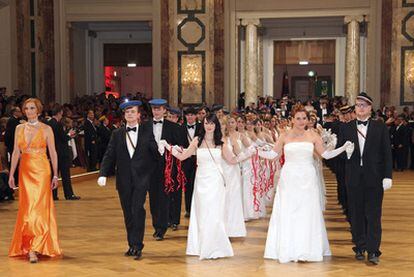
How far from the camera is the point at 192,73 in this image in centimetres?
2261

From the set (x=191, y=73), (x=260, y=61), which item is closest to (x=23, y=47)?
(x=191, y=73)

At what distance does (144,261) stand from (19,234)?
1388 millimetres

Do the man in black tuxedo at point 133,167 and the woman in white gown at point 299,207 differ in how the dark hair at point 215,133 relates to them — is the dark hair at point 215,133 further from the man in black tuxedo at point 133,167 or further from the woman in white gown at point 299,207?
the woman in white gown at point 299,207

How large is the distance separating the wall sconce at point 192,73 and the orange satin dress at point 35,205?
15.4m

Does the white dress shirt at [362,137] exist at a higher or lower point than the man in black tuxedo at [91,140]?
higher

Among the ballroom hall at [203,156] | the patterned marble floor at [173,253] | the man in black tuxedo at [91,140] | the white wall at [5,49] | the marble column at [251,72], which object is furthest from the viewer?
the marble column at [251,72]

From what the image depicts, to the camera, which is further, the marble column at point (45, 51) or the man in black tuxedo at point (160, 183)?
the marble column at point (45, 51)

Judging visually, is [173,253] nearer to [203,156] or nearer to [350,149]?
[203,156]

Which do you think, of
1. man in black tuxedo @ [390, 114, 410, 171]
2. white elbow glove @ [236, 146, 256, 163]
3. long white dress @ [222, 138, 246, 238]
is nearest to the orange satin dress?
white elbow glove @ [236, 146, 256, 163]

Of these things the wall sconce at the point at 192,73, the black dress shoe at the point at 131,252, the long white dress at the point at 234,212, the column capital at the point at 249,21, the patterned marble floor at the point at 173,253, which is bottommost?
the patterned marble floor at the point at 173,253

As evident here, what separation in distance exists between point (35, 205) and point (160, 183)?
5.81 ft

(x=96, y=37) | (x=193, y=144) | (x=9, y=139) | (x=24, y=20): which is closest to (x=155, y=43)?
(x=24, y=20)

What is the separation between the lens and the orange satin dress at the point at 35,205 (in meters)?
7.19

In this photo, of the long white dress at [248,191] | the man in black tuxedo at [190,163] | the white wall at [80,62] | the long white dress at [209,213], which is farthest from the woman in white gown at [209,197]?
the white wall at [80,62]
